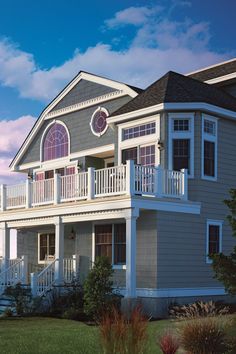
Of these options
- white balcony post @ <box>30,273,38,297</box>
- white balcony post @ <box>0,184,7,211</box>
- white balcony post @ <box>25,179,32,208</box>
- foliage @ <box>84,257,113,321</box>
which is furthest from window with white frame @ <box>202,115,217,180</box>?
white balcony post @ <box>0,184,7,211</box>

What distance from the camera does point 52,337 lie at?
45.2 ft

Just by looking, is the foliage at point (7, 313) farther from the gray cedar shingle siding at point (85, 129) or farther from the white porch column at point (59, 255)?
the gray cedar shingle siding at point (85, 129)

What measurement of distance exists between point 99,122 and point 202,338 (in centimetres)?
1538

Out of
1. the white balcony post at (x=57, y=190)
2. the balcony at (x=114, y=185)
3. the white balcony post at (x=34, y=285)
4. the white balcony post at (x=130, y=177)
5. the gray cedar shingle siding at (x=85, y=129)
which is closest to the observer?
the white balcony post at (x=130, y=177)

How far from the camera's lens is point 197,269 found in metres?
20.8

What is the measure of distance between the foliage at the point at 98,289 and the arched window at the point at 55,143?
30.0 feet

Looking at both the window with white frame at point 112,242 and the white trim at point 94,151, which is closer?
the window with white frame at point 112,242

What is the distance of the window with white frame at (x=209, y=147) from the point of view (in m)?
21.2

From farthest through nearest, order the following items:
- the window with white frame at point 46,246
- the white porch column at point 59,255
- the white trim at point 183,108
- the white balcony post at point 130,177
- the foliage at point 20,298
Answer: the window with white frame at point 46,246 → the white porch column at point 59,255 → the white trim at point 183,108 → the foliage at point 20,298 → the white balcony post at point 130,177

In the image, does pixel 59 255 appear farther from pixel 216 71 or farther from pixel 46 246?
pixel 216 71

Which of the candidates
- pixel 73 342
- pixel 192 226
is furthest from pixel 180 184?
pixel 73 342

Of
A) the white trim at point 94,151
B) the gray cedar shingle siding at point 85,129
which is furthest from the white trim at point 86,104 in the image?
the white trim at point 94,151

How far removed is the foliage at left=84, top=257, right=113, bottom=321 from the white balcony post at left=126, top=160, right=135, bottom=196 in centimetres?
227

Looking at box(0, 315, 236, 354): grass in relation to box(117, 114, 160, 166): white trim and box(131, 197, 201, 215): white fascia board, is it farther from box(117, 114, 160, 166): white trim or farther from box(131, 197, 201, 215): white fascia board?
box(117, 114, 160, 166): white trim
